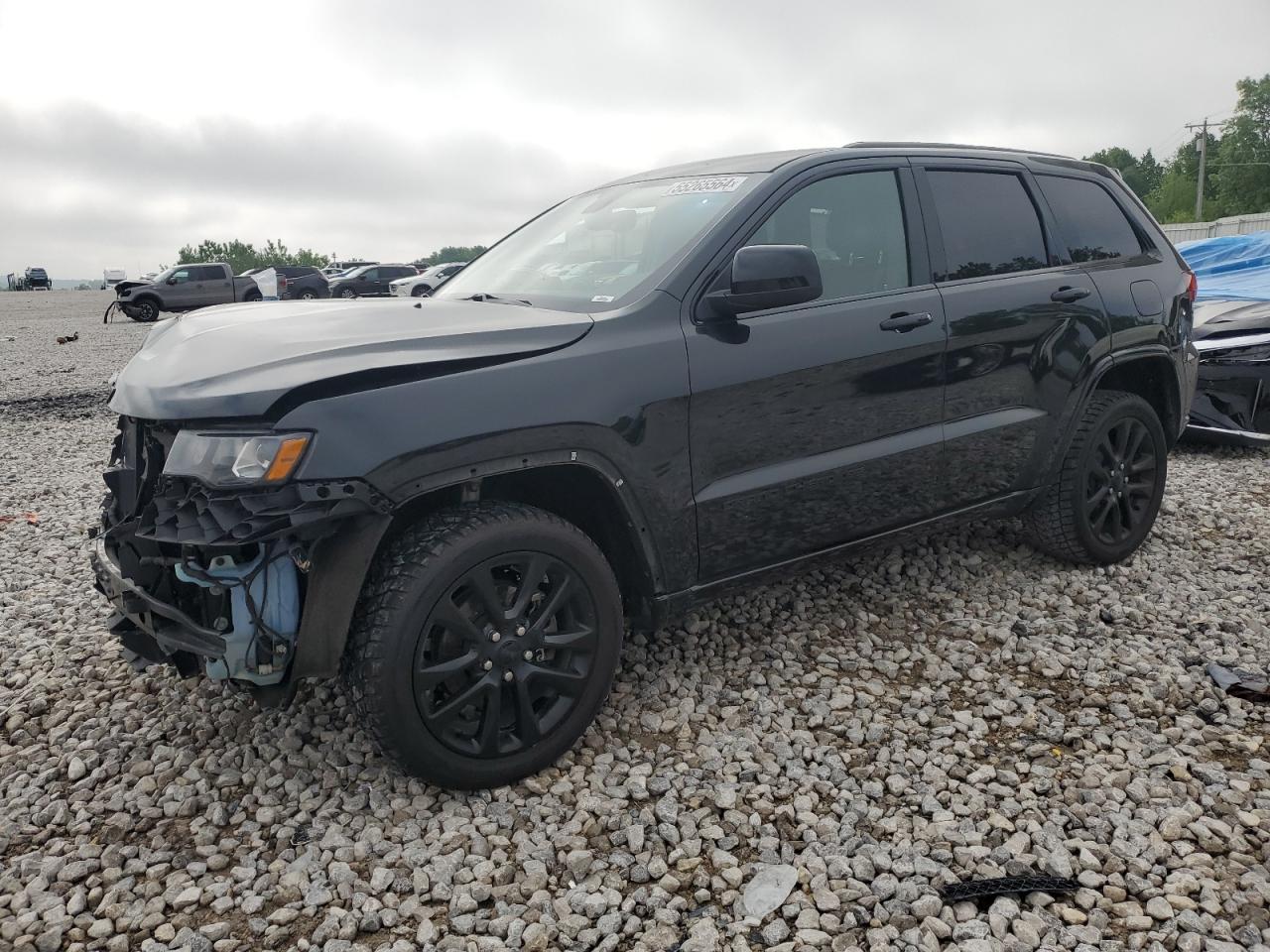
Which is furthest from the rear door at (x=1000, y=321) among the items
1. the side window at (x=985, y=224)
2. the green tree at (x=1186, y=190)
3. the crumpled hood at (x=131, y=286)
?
the green tree at (x=1186, y=190)

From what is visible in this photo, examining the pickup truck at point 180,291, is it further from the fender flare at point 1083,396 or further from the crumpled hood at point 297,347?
the fender flare at point 1083,396

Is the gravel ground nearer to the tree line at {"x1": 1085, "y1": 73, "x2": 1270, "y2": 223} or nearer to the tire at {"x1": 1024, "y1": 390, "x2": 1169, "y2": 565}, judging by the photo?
the tire at {"x1": 1024, "y1": 390, "x2": 1169, "y2": 565}

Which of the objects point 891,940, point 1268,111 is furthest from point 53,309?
point 1268,111

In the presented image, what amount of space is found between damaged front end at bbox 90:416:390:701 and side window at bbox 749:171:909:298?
1793 mm

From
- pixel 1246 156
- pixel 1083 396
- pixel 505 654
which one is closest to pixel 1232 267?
pixel 1083 396

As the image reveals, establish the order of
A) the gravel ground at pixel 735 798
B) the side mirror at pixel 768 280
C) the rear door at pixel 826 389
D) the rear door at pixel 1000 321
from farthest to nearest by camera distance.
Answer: the rear door at pixel 1000 321 → the rear door at pixel 826 389 → the side mirror at pixel 768 280 → the gravel ground at pixel 735 798

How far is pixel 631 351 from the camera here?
9.67 ft

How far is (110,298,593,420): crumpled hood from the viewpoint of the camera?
2547 mm

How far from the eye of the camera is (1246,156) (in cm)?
6925

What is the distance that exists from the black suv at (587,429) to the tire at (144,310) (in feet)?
85.0

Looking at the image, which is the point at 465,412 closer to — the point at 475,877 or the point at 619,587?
the point at 619,587

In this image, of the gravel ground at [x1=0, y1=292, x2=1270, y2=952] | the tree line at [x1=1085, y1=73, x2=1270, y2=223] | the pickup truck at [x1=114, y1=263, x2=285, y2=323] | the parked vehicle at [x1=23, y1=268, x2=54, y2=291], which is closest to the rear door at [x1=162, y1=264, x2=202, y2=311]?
the pickup truck at [x1=114, y1=263, x2=285, y2=323]

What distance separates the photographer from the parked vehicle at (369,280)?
3234 cm

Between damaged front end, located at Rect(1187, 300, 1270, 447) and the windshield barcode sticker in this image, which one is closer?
the windshield barcode sticker
